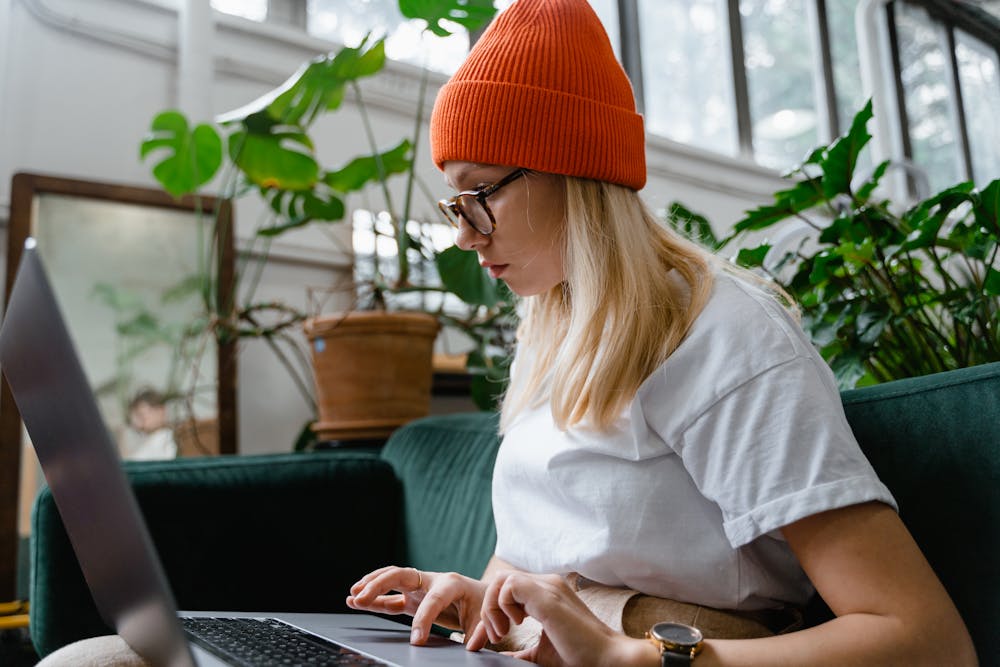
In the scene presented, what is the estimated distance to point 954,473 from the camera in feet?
2.42

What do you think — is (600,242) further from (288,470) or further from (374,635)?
(288,470)

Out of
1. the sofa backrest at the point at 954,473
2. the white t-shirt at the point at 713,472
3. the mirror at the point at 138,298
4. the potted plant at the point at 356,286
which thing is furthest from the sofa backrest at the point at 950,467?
→ the mirror at the point at 138,298

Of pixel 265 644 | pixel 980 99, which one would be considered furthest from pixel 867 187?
pixel 980 99

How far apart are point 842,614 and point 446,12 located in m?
1.44

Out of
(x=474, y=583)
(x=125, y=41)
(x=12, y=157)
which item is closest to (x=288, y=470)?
(x=474, y=583)

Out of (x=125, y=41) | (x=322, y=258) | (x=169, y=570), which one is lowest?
(x=169, y=570)

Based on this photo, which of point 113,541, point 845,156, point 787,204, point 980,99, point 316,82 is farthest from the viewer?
point 980,99

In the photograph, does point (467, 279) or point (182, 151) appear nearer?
point (467, 279)

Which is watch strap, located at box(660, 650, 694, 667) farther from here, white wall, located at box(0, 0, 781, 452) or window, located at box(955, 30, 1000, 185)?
window, located at box(955, 30, 1000, 185)

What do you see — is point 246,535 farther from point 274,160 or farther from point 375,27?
point 375,27

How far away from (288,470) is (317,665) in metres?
0.85

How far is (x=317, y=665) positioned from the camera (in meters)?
0.54

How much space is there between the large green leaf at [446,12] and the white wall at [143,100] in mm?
737

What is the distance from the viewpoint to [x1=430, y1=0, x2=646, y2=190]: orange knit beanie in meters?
0.85
